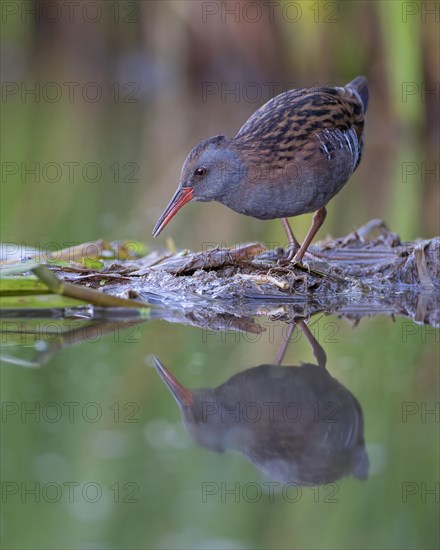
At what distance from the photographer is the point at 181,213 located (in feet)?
30.2

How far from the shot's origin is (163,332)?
4.60 m

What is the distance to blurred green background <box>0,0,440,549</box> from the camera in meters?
2.86

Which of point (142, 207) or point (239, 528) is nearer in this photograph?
point (239, 528)

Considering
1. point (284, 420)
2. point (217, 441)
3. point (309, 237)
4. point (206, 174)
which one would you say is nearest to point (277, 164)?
point (206, 174)

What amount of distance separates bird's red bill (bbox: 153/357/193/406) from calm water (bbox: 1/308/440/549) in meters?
0.01

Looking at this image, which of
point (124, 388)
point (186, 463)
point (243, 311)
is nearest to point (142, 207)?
point (243, 311)

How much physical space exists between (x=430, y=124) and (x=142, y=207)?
4.76 m

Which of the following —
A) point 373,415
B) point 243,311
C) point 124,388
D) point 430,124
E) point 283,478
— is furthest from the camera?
point 430,124

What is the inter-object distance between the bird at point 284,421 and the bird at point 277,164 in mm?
1534

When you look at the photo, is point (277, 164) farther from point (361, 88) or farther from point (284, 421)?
point (284, 421)

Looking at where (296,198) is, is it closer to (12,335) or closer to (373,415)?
(12,335)

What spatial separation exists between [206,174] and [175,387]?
1.81 metres

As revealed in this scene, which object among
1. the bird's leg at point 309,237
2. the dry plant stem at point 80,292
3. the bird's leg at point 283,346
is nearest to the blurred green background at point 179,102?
Result: the bird's leg at point 309,237

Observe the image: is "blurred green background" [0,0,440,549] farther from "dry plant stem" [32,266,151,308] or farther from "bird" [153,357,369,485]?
"dry plant stem" [32,266,151,308]
